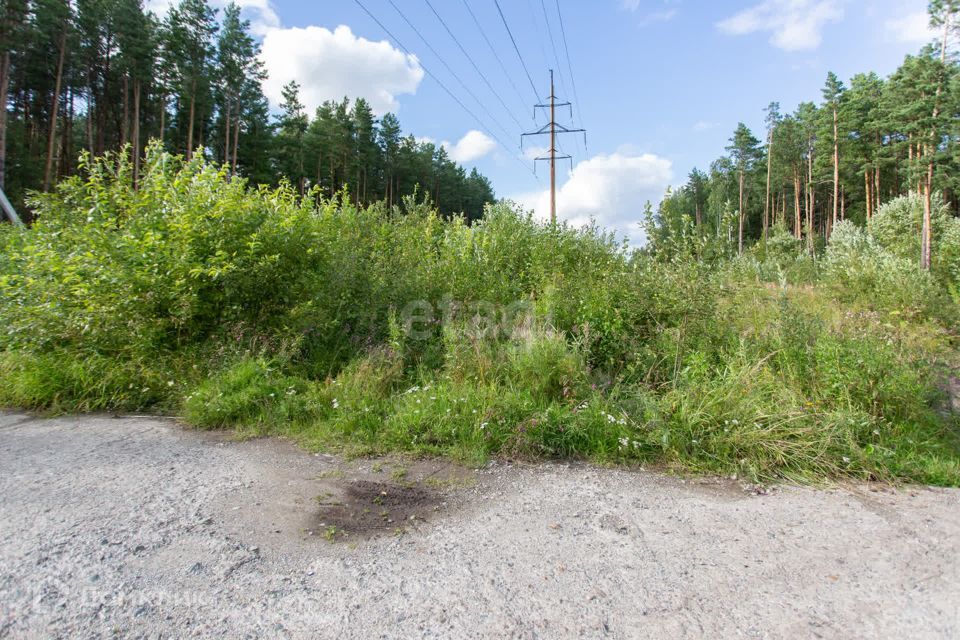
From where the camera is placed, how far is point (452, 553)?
2.60m

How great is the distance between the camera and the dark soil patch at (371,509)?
2.85 metres

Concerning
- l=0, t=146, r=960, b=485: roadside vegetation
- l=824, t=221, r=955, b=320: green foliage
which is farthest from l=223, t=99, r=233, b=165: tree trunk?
l=824, t=221, r=955, b=320: green foliage

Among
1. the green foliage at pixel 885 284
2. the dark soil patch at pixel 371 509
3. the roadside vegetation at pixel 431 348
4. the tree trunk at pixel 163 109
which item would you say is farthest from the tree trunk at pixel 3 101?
the green foliage at pixel 885 284

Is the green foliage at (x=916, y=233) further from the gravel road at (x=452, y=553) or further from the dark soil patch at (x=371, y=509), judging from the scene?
the dark soil patch at (x=371, y=509)

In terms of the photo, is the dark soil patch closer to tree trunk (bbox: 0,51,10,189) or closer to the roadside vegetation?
the roadside vegetation

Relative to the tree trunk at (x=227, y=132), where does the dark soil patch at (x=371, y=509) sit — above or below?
below

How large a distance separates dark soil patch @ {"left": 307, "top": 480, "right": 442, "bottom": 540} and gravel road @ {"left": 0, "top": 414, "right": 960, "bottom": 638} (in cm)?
2

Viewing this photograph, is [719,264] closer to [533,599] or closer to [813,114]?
[533,599]

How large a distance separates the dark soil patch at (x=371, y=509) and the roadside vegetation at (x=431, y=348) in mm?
669

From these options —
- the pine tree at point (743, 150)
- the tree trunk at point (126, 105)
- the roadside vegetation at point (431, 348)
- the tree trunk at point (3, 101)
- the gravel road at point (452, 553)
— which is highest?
the pine tree at point (743, 150)

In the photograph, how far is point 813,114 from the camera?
140 feet

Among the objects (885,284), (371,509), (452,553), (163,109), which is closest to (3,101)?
(163,109)

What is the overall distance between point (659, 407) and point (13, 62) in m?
35.8

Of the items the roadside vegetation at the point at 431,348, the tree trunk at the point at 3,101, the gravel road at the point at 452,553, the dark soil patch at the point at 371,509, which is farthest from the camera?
the tree trunk at the point at 3,101
